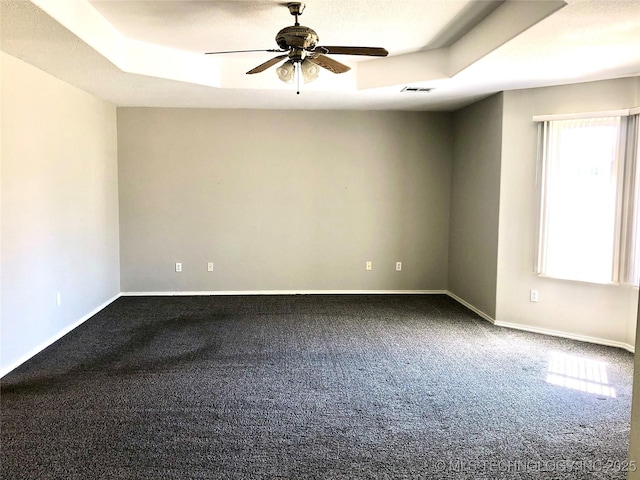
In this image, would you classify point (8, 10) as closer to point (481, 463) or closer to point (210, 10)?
point (210, 10)

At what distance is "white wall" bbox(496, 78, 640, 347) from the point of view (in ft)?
12.9

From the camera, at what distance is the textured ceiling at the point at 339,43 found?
2.73 meters

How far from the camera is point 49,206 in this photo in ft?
12.9

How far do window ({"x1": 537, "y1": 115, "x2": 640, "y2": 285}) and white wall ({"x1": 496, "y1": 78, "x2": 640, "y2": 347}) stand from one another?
124mm

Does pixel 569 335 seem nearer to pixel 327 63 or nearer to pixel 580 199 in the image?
pixel 580 199

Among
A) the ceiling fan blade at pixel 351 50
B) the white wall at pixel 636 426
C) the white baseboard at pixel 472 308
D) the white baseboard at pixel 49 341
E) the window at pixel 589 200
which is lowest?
the white baseboard at pixel 49 341

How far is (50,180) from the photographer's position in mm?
3932

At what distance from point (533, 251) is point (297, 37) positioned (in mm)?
3167

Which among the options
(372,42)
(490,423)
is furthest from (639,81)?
(490,423)

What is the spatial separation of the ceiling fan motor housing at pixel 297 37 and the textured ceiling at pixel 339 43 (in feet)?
1.14

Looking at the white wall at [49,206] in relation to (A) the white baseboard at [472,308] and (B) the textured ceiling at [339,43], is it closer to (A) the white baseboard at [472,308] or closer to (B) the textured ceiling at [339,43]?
(B) the textured ceiling at [339,43]

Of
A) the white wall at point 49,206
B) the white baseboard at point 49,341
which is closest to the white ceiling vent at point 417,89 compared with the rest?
the white wall at point 49,206

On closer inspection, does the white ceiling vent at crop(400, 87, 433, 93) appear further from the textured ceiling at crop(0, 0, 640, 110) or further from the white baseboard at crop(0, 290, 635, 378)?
the white baseboard at crop(0, 290, 635, 378)

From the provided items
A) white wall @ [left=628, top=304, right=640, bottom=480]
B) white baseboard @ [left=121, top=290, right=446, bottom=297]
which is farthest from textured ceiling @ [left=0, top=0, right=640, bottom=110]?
white baseboard @ [left=121, top=290, right=446, bottom=297]
